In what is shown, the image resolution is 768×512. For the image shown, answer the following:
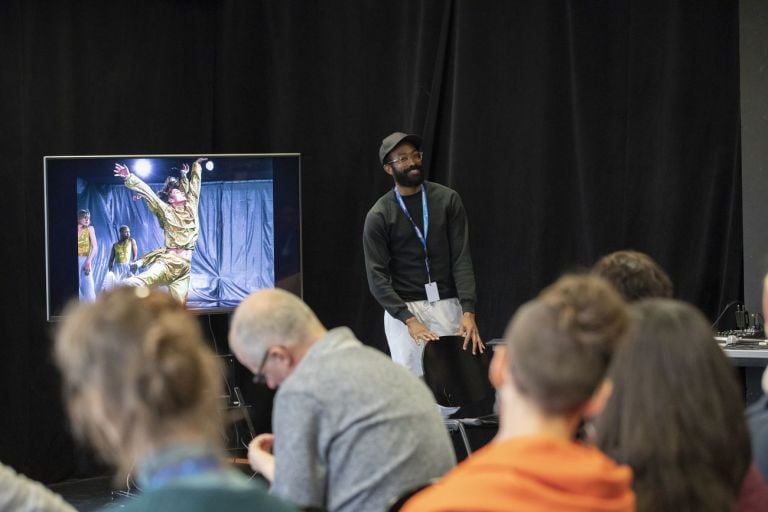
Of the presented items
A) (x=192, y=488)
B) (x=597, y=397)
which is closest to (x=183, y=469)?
(x=192, y=488)

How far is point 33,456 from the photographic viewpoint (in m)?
5.91

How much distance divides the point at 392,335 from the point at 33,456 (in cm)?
222

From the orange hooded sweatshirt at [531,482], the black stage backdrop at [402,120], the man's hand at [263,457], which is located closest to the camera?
the orange hooded sweatshirt at [531,482]

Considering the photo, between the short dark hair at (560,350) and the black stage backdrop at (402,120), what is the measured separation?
3920 mm

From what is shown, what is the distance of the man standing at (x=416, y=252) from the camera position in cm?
540

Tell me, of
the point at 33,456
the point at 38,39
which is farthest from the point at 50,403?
the point at 38,39

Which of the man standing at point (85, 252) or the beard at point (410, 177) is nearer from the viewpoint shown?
the beard at point (410, 177)

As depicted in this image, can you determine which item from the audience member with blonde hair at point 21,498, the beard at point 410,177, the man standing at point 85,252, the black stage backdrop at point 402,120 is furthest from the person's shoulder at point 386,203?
the audience member with blonde hair at point 21,498

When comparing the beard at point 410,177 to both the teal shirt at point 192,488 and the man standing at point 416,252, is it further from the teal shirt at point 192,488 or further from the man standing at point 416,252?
the teal shirt at point 192,488

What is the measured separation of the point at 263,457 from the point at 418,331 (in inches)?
105

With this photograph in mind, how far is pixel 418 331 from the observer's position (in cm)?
516

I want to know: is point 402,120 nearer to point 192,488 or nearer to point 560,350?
point 560,350

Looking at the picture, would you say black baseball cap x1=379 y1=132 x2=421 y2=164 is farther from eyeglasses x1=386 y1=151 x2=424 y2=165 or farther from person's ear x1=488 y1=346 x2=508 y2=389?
person's ear x1=488 y1=346 x2=508 y2=389

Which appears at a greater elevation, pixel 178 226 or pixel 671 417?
pixel 178 226
